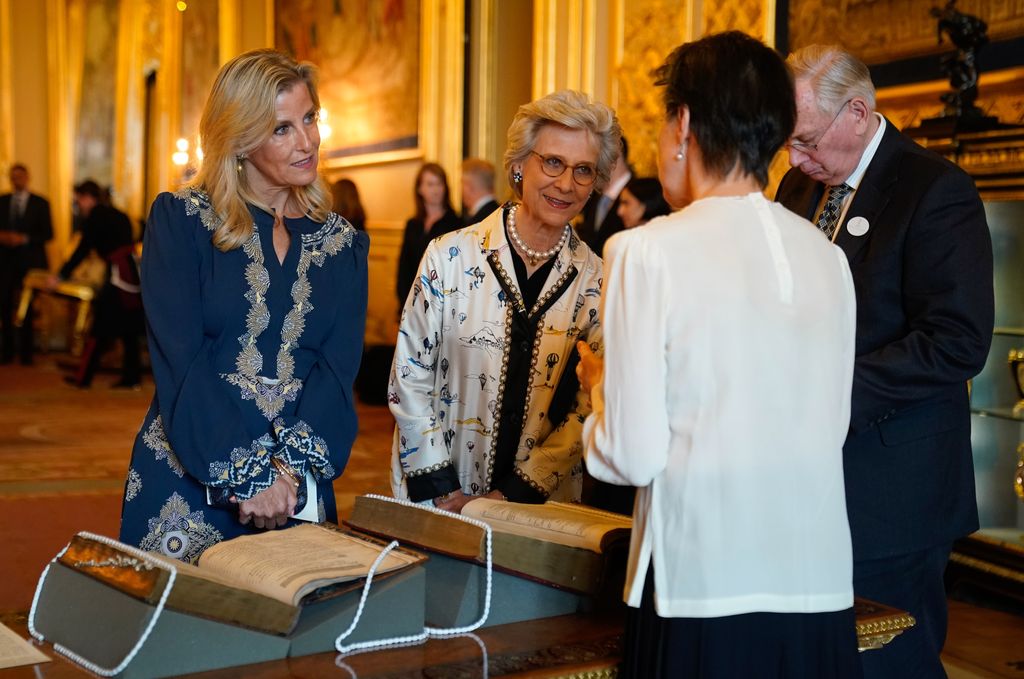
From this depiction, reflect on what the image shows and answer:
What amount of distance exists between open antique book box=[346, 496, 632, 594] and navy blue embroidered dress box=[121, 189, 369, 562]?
0.44 metres

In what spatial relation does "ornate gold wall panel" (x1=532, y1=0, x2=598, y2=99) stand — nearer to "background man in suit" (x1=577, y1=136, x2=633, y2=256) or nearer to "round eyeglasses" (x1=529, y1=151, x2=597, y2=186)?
"background man in suit" (x1=577, y1=136, x2=633, y2=256)

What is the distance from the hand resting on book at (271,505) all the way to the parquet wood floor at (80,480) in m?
0.68

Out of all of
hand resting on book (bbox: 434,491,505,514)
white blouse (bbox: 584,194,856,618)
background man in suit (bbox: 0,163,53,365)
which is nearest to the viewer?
white blouse (bbox: 584,194,856,618)

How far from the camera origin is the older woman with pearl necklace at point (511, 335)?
269 centimetres

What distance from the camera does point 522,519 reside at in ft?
6.28

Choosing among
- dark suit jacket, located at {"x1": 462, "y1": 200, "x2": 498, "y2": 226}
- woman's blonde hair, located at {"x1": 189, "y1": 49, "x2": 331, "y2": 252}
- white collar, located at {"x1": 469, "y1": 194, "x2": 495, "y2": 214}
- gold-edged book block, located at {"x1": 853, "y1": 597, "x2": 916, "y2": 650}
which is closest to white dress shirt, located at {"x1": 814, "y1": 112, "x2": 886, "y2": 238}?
gold-edged book block, located at {"x1": 853, "y1": 597, "x2": 916, "y2": 650}

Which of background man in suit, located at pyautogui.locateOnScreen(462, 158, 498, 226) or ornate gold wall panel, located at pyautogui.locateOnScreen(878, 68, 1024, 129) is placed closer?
ornate gold wall panel, located at pyautogui.locateOnScreen(878, 68, 1024, 129)

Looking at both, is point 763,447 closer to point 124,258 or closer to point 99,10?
point 124,258

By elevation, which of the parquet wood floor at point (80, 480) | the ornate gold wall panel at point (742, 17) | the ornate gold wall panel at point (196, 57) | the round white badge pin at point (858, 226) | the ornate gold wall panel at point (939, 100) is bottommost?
the parquet wood floor at point (80, 480)

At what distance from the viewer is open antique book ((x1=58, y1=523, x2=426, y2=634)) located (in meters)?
1.54

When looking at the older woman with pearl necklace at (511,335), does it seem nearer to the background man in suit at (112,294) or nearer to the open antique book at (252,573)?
the open antique book at (252,573)

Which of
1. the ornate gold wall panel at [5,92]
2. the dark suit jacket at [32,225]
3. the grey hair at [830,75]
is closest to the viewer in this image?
the grey hair at [830,75]

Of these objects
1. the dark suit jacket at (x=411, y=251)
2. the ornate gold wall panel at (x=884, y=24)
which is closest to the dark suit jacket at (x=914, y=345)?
the ornate gold wall panel at (x=884, y=24)

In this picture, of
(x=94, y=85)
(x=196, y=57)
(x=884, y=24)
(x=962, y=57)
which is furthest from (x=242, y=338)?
(x=94, y=85)
